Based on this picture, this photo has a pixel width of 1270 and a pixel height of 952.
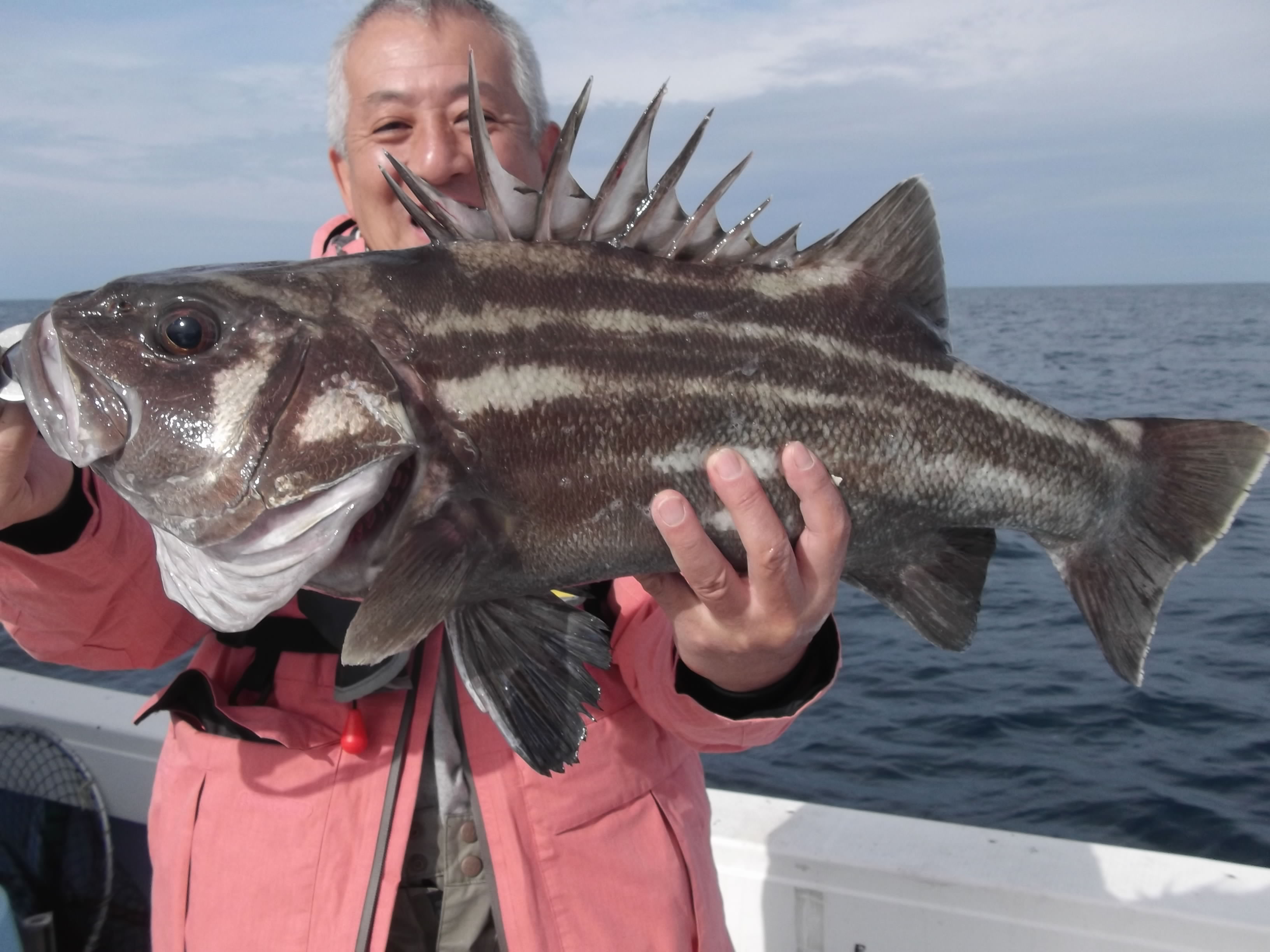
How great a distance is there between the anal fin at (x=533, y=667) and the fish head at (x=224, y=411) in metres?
0.35

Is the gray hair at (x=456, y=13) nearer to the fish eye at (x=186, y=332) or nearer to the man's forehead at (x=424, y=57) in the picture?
the man's forehead at (x=424, y=57)

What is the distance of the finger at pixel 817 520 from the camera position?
2123 millimetres

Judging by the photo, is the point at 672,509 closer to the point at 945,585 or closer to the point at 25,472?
the point at 945,585

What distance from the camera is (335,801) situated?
2383 millimetres

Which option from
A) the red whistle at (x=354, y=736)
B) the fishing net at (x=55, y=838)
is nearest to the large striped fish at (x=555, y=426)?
the red whistle at (x=354, y=736)

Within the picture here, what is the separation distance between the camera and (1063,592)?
10.7 m

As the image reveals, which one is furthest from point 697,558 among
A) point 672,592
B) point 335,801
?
point 335,801

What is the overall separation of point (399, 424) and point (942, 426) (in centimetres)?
120

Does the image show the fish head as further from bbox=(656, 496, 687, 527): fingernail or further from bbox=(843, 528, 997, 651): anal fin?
bbox=(843, 528, 997, 651): anal fin

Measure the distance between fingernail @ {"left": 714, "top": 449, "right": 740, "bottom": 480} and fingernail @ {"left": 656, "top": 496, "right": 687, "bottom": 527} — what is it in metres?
0.10

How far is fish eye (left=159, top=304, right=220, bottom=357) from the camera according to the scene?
1956 mm

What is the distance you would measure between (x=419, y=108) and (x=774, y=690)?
1931 mm

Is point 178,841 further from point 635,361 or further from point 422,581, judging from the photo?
point 635,361

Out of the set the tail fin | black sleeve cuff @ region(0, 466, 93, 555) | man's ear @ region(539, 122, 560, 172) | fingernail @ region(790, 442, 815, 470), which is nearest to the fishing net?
black sleeve cuff @ region(0, 466, 93, 555)
